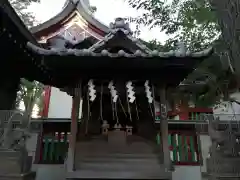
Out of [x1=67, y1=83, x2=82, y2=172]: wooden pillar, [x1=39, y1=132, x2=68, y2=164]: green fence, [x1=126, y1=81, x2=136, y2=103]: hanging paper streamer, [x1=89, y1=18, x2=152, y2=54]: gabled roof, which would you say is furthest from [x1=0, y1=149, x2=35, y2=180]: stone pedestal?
[x1=89, y1=18, x2=152, y2=54]: gabled roof

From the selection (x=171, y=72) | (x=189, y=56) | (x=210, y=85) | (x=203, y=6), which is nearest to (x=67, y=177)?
(x=171, y=72)

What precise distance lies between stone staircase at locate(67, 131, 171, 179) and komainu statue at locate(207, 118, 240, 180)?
1.56 meters

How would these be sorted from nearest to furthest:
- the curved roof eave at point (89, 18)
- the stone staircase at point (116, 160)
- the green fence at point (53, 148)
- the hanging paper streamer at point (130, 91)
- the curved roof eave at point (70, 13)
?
the stone staircase at point (116, 160), the hanging paper streamer at point (130, 91), the green fence at point (53, 148), the curved roof eave at point (70, 13), the curved roof eave at point (89, 18)

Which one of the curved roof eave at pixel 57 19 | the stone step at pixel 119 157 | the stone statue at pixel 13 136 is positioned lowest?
the stone step at pixel 119 157

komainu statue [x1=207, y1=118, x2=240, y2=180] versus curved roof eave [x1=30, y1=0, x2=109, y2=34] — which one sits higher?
curved roof eave [x1=30, y1=0, x2=109, y2=34]

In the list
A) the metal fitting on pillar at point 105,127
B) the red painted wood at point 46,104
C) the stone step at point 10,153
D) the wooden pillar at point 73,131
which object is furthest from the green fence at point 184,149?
the red painted wood at point 46,104

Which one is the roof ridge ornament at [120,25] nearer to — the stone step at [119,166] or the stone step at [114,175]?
the stone step at [119,166]

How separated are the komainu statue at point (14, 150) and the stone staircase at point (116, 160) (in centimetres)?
138

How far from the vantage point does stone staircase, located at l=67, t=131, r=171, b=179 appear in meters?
4.07

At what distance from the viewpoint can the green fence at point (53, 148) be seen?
5723mm

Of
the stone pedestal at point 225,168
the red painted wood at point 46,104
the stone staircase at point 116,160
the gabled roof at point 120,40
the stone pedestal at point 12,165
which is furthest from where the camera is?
the red painted wood at point 46,104

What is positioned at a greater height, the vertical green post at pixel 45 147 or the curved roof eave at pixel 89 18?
the curved roof eave at pixel 89 18

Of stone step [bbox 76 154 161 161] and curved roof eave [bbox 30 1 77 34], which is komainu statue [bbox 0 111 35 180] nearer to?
stone step [bbox 76 154 161 161]

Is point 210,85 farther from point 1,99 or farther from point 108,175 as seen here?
point 1,99
